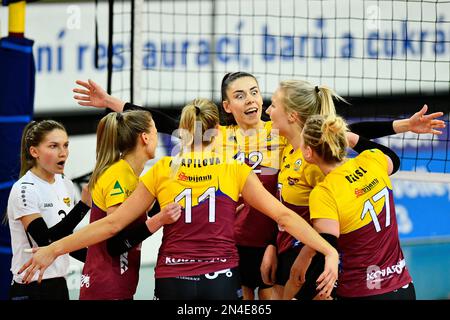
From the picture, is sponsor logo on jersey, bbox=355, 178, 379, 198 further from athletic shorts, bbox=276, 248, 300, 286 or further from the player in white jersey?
the player in white jersey

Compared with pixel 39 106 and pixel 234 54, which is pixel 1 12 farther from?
pixel 234 54

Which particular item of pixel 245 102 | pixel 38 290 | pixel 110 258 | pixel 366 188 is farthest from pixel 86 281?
pixel 366 188

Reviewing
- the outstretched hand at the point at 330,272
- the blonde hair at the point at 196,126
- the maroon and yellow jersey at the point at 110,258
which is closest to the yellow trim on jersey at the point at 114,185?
the maroon and yellow jersey at the point at 110,258

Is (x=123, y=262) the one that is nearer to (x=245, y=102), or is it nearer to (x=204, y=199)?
(x=204, y=199)

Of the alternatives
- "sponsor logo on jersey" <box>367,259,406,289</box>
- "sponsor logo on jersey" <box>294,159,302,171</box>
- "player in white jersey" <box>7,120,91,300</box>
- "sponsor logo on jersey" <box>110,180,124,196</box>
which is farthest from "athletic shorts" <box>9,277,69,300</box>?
"sponsor logo on jersey" <box>367,259,406,289</box>

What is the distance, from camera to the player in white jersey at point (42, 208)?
5.15 meters

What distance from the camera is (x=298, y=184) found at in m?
4.94

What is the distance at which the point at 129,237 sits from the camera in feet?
15.2

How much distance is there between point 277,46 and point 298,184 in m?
4.34

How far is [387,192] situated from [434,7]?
5.09 meters

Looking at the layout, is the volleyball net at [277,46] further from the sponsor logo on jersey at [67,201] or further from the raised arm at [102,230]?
the raised arm at [102,230]

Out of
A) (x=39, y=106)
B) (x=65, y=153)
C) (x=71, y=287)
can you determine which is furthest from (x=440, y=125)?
(x=39, y=106)

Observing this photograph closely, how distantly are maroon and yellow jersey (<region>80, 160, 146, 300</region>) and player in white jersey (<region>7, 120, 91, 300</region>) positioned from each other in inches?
13.0

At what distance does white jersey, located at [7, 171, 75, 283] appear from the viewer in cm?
527
